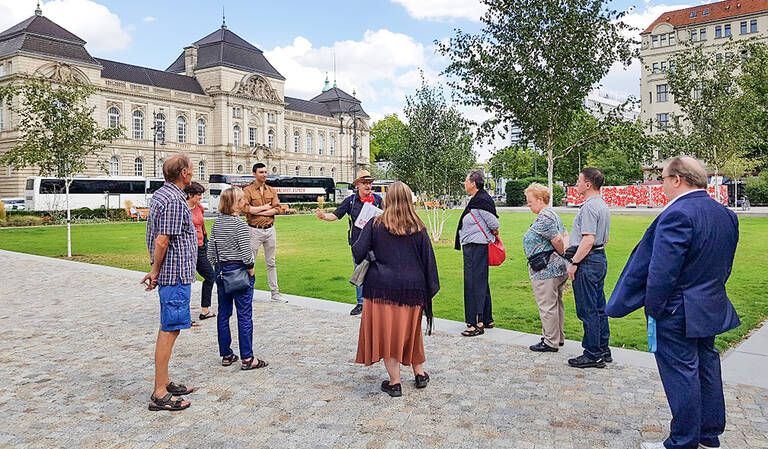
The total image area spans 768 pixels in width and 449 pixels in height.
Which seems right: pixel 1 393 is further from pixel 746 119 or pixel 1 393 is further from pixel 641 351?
pixel 746 119

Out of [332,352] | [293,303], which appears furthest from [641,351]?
[293,303]

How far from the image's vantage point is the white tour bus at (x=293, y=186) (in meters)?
61.0

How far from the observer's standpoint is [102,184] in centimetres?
4981

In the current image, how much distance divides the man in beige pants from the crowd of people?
0.33 meters

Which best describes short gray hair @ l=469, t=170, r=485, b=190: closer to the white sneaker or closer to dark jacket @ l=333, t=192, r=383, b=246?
dark jacket @ l=333, t=192, r=383, b=246

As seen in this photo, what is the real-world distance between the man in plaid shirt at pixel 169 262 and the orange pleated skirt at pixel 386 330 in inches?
62.5

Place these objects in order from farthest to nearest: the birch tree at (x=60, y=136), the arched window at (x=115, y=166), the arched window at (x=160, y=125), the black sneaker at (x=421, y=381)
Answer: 1. the arched window at (x=160, y=125)
2. the arched window at (x=115, y=166)
3. the birch tree at (x=60, y=136)
4. the black sneaker at (x=421, y=381)

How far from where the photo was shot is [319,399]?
530cm

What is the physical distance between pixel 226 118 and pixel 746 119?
65435 millimetres

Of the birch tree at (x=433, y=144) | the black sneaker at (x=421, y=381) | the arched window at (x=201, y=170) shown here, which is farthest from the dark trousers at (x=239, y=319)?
the arched window at (x=201, y=170)

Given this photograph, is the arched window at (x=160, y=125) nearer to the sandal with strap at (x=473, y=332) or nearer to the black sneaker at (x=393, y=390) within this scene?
the sandal with strap at (x=473, y=332)

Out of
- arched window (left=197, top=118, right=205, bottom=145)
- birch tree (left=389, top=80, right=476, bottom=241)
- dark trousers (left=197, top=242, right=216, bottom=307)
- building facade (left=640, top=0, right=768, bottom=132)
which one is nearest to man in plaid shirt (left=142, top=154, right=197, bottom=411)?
dark trousers (left=197, top=242, right=216, bottom=307)

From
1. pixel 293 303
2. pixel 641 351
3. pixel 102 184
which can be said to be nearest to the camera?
pixel 641 351

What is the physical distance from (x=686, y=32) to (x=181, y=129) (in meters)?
67.4
